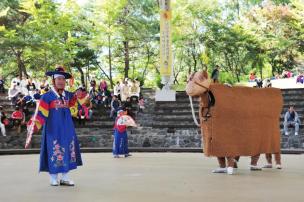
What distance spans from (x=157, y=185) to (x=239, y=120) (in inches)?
92.0

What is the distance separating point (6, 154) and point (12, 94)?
17.6 feet

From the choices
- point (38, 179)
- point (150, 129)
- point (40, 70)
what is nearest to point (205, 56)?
point (40, 70)

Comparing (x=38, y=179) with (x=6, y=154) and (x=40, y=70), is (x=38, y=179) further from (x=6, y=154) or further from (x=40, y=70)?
(x=40, y=70)

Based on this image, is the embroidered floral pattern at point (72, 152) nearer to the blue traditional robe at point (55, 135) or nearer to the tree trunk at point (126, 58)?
the blue traditional robe at point (55, 135)

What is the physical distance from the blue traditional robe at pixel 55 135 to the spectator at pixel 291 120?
10803 mm

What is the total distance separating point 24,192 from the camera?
20.0 feet

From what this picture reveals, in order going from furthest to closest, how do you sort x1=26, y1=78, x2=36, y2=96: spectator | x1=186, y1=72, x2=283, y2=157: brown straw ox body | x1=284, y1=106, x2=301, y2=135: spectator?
x1=26, y1=78, x2=36, y2=96: spectator → x1=284, y1=106, x2=301, y2=135: spectator → x1=186, y1=72, x2=283, y2=157: brown straw ox body

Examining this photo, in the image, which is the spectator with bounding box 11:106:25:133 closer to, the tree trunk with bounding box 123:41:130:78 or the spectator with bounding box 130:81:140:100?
the spectator with bounding box 130:81:140:100

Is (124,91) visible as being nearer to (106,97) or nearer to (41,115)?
(106,97)

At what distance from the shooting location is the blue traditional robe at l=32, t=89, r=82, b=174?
6.68m

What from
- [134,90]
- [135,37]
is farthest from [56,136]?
[135,37]

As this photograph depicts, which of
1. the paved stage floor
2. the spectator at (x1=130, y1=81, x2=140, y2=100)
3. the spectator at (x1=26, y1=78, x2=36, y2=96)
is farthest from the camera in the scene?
the spectator at (x1=130, y1=81, x2=140, y2=100)

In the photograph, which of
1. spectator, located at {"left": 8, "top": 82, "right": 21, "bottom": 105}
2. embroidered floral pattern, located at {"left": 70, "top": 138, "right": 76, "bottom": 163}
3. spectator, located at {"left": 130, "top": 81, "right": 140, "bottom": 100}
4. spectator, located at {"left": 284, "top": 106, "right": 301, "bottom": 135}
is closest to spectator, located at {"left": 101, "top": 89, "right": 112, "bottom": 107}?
spectator, located at {"left": 130, "top": 81, "right": 140, "bottom": 100}

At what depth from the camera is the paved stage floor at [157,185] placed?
5523 millimetres
